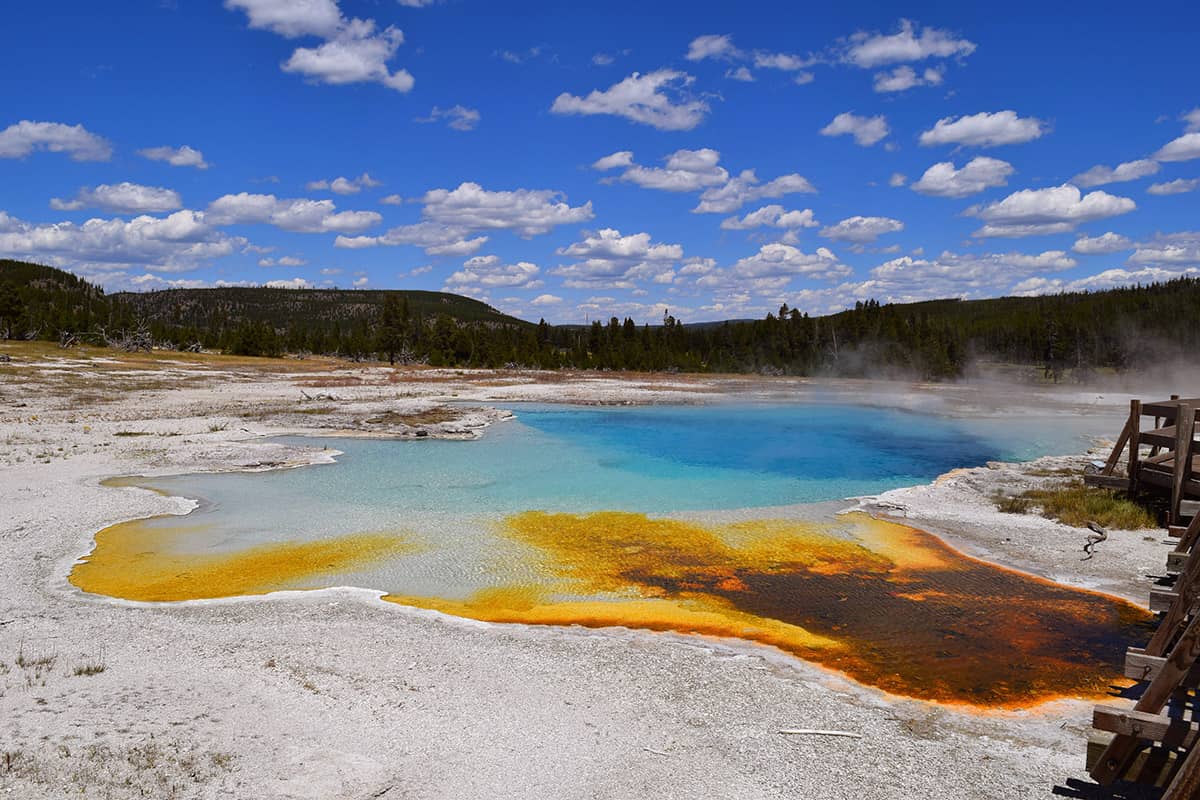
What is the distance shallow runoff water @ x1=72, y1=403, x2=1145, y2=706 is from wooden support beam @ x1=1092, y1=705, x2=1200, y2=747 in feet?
9.18

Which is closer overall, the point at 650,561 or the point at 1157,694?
the point at 1157,694

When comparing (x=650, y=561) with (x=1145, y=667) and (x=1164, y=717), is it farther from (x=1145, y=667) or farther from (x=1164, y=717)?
(x=1164, y=717)

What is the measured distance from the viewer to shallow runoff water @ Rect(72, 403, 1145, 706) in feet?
28.2

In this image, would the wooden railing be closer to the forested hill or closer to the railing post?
the railing post

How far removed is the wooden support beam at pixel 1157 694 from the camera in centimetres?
429

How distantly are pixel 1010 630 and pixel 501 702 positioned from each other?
6.62 meters

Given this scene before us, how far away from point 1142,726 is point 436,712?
5.30m

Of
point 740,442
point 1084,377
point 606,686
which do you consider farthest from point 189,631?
point 1084,377

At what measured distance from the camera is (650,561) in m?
12.3

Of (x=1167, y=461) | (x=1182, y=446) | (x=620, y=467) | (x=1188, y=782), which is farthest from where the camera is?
(x=620, y=467)

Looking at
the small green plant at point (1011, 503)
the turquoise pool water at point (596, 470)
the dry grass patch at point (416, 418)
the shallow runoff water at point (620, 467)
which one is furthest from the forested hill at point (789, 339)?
the small green plant at point (1011, 503)

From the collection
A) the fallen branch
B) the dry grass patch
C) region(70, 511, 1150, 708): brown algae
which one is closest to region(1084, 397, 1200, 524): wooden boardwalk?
region(70, 511, 1150, 708): brown algae

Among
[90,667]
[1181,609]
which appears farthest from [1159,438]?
[90,667]

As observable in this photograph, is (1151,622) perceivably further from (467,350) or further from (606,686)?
(467,350)
